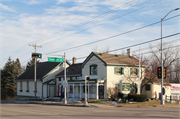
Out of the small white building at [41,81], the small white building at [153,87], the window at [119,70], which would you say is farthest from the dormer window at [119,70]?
the small white building at [41,81]

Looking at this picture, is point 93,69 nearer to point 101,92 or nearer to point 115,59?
point 115,59

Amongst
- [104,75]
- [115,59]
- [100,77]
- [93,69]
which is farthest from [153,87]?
[93,69]

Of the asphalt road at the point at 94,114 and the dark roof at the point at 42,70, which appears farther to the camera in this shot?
the dark roof at the point at 42,70

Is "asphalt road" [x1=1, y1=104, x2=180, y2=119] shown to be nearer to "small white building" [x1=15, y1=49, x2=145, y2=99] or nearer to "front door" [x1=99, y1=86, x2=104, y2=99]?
"small white building" [x1=15, y1=49, x2=145, y2=99]

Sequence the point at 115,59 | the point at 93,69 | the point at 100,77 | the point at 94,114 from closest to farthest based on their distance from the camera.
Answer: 1. the point at 94,114
2. the point at 100,77
3. the point at 115,59
4. the point at 93,69

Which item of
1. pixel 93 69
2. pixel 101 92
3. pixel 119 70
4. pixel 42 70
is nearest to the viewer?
pixel 101 92

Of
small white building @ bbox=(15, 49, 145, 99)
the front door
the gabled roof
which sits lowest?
the front door

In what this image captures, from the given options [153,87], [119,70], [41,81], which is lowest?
[153,87]

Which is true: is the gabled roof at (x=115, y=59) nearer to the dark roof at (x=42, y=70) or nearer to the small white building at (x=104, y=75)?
the small white building at (x=104, y=75)

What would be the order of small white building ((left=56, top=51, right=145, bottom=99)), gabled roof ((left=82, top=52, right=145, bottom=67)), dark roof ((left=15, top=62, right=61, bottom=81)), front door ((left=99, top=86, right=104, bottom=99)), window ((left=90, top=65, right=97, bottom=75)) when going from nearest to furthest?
small white building ((left=56, top=51, right=145, bottom=99)) → front door ((left=99, top=86, right=104, bottom=99)) → gabled roof ((left=82, top=52, right=145, bottom=67)) → window ((left=90, top=65, right=97, bottom=75)) → dark roof ((left=15, top=62, right=61, bottom=81))

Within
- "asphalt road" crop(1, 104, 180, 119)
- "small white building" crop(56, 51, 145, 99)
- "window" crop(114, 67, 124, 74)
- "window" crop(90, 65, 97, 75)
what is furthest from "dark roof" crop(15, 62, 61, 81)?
"asphalt road" crop(1, 104, 180, 119)

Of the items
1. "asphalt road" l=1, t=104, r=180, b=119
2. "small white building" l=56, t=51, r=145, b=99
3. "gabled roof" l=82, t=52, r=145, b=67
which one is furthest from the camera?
"gabled roof" l=82, t=52, r=145, b=67

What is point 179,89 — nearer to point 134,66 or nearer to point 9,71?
point 134,66

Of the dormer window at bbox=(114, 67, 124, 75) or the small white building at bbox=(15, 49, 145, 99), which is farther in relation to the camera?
the dormer window at bbox=(114, 67, 124, 75)
